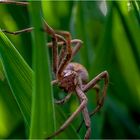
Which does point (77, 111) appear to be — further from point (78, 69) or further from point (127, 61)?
point (127, 61)

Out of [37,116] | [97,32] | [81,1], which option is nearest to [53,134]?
[37,116]

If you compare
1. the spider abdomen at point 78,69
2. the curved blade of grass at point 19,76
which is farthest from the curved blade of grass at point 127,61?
the curved blade of grass at point 19,76

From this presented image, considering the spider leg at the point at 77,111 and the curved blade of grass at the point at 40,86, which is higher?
the curved blade of grass at the point at 40,86

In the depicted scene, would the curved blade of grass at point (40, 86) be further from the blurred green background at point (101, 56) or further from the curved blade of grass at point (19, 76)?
the blurred green background at point (101, 56)

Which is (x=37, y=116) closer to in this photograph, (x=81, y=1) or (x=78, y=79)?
(x=78, y=79)

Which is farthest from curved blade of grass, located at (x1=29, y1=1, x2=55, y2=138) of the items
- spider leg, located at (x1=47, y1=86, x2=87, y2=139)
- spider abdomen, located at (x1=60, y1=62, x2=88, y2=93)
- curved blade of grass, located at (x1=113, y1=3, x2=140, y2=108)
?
curved blade of grass, located at (x1=113, y1=3, x2=140, y2=108)

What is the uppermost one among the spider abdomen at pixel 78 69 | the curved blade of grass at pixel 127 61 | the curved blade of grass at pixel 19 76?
the curved blade of grass at pixel 19 76

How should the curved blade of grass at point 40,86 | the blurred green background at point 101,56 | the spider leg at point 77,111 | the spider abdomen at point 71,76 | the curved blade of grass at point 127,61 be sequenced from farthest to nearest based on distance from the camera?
the curved blade of grass at point 127,61, the blurred green background at point 101,56, the spider abdomen at point 71,76, the spider leg at point 77,111, the curved blade of grass at point 40,86
